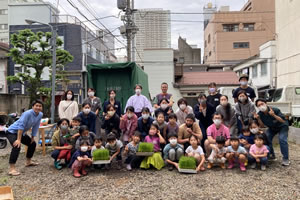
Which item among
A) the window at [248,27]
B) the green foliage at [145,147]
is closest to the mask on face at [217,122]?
the green foliage at [145,147]

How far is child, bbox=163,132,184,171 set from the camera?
4641 millimetres

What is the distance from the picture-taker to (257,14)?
3556 cm

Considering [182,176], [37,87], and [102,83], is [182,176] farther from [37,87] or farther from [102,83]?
[37,87]

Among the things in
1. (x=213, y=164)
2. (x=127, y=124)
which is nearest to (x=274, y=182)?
(x=213, y=164)

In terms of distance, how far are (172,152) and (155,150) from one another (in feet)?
1.26

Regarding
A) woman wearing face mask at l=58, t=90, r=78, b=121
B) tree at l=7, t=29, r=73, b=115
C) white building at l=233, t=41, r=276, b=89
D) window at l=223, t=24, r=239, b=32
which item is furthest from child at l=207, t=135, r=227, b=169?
window at l=223, t=24, r=239, b=32

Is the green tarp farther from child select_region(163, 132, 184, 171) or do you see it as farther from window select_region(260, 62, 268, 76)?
window select_region(260, 62, 268, 76)

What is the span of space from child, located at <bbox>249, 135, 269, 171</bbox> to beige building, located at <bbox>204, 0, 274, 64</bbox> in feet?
106

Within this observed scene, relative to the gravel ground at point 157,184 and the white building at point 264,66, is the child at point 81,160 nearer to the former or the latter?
the gravel ground at point 157,184

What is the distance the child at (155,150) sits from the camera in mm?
4660

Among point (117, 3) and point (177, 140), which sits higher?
point (117, 3)

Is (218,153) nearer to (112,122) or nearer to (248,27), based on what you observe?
(112,122)

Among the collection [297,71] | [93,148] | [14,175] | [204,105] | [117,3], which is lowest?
[14,175]

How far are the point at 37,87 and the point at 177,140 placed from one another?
11797 mm
